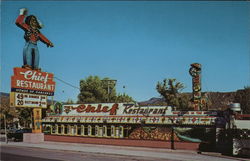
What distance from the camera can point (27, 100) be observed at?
1414 inches

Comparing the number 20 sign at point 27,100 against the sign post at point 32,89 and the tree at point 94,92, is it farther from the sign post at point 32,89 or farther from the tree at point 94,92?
the tree at point 94,92

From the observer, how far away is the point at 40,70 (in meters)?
38.3

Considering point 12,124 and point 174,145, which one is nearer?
point 174,145

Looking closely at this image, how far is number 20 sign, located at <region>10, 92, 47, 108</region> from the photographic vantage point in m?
34.1

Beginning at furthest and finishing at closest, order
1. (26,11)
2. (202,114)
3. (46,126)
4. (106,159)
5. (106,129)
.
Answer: (46,126), (26,11), (106,129), (202,114), (106,159)

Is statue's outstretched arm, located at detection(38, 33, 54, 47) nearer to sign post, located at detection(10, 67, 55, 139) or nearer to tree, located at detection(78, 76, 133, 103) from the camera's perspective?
sign post, located at detection(10, 67, 55, 139)

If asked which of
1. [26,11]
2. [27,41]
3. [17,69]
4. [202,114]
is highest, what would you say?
[26,11]

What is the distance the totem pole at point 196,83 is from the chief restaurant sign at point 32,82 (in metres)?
20.9

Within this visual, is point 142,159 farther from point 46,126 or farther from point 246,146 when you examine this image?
point 46,126

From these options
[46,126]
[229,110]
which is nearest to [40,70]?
[46,126]

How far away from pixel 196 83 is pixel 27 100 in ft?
74.4

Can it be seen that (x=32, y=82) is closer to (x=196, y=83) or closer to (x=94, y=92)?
(x=196, y=83)

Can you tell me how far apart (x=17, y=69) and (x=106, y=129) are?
46.6 feet

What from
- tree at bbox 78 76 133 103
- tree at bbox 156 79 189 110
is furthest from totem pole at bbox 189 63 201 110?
tree at bbox 78 76 133 103
